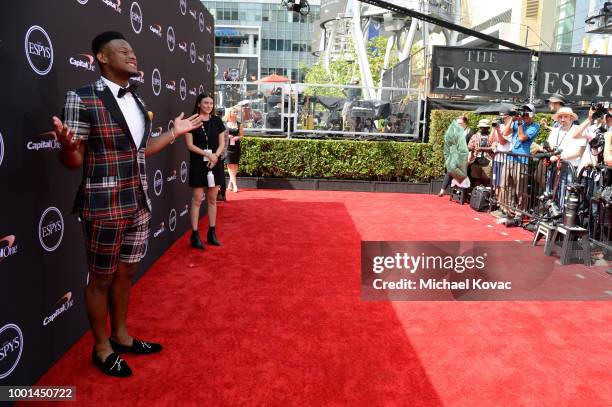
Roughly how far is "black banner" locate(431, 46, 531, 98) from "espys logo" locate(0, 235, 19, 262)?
11016 mm

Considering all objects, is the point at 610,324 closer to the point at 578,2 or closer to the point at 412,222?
the point at 412,222

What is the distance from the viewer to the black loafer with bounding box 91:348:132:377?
10.2 ft

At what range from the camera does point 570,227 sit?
20.1 feet

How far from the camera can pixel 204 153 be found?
19.8 feet

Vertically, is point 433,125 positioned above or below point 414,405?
above

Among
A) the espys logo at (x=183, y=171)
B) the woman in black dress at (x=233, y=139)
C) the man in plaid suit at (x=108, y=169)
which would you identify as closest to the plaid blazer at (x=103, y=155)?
the man in plaid suit at (x=108, y=169)

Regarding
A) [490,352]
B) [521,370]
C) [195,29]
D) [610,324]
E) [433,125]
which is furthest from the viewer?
[433,125]

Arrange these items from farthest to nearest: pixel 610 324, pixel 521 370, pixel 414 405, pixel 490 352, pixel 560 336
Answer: pixel 610 324
pixel 560 336
pixel 490 352
pixel 521 370
pixel 414 405

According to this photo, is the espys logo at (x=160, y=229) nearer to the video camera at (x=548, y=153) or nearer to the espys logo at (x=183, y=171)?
the espys logo at (x=183, y=171)

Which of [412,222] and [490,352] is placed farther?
[412,222]

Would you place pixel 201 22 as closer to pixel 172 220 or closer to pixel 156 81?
pixel 156 81

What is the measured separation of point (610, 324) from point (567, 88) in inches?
398

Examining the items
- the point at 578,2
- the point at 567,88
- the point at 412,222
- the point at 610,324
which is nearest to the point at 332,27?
the point at 578,2

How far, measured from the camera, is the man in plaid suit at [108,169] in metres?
2.87
